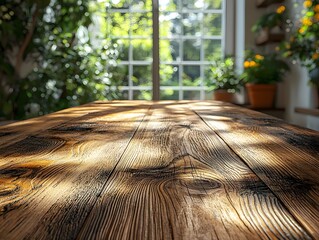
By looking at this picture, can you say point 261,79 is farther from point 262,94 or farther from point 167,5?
point 167,5

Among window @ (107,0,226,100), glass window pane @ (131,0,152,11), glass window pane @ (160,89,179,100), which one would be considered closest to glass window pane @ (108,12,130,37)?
window @ (107,0,226,100)

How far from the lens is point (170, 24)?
5.44 metres

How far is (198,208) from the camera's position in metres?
0.62

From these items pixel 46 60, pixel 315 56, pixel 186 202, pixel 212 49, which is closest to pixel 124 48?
pixel 212 49

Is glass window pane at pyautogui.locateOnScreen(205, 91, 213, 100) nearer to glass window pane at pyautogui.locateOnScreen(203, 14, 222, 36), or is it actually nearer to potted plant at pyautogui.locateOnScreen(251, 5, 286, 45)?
glass window pane at pyautogui.locateOnScreen(203, 14, 222, 36)

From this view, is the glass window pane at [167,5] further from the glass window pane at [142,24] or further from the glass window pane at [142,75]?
the glass window pane at [142,75]

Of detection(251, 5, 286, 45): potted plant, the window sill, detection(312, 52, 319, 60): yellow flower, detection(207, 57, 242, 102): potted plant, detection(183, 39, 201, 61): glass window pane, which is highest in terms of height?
detection(251, 5, 286, 45): potted plant

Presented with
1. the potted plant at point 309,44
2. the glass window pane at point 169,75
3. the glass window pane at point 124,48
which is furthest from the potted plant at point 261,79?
the glass window pane at point 124,48

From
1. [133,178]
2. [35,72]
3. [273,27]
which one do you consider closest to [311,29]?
[273,27]

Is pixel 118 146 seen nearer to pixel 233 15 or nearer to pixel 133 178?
pixel 133 178

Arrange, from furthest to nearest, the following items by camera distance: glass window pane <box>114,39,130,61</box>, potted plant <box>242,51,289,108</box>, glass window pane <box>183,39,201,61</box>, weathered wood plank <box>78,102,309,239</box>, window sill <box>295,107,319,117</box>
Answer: glass window pane <box>183,39,201,61</box> < glass window pane <box>114,39,130,61</box> < potted plant <box>242,51,289,108</box> < window sill <box>295,107,319,117</box> < weathered wood plank <box>78,102,309,239</box>

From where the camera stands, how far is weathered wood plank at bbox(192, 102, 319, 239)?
65cm

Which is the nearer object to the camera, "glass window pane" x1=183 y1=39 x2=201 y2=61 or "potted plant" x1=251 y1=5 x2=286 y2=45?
"potted plant" x1=251 y1=5 x2=286 y2=45

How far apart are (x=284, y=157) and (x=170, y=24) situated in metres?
4.58
